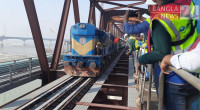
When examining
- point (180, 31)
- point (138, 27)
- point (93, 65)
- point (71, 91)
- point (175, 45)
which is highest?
point (138, 27)

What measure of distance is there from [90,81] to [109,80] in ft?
4.02

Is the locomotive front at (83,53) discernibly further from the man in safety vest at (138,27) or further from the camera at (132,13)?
the man in safety vest at (138,27)

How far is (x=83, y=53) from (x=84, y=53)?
0.06 metres

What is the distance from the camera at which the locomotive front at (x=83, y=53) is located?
7.74 metres

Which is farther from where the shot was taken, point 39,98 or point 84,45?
point 84,45

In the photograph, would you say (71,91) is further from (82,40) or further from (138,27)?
(138,27)

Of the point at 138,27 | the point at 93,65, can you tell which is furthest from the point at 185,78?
the point at 93,65

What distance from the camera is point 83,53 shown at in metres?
8.48

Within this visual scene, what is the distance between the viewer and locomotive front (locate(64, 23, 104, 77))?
774 cm

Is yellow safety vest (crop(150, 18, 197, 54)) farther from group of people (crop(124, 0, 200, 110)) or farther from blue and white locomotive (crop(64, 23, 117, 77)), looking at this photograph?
blue and white locomotive (crop(64, 23, 117, 77))

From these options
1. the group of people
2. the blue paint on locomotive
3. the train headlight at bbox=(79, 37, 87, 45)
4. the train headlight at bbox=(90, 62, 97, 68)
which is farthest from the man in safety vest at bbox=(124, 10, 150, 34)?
the train headlight at bbox=(79, 37, 87, 45)

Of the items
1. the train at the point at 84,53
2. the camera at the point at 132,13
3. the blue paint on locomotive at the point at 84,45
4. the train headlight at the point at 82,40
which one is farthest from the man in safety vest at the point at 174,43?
the train headlight at the point at 82,40

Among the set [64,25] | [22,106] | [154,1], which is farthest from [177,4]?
[64,25]

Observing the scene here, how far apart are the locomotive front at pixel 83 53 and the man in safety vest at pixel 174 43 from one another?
623 cm
